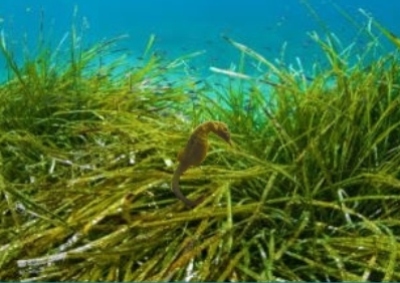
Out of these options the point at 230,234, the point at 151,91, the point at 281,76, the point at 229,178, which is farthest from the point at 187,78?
the point at 230,234

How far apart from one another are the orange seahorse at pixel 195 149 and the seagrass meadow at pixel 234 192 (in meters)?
0.06

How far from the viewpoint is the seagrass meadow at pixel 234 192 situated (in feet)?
7.17

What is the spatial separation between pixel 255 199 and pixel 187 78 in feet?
4.17

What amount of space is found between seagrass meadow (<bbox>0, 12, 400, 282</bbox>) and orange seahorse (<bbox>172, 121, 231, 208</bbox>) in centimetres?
6

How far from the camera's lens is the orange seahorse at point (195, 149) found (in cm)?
227

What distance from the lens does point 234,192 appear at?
2414mm

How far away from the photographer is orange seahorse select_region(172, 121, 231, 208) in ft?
7.45

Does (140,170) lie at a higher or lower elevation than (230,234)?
higher

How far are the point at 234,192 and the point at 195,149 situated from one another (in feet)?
0.64

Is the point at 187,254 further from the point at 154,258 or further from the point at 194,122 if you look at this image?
the point at 194,122

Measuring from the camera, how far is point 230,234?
2.19 metres

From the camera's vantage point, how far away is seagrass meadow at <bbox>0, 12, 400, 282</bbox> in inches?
86.0

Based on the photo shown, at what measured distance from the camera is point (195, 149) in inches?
90.0

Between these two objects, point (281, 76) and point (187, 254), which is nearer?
point (187, 254)
